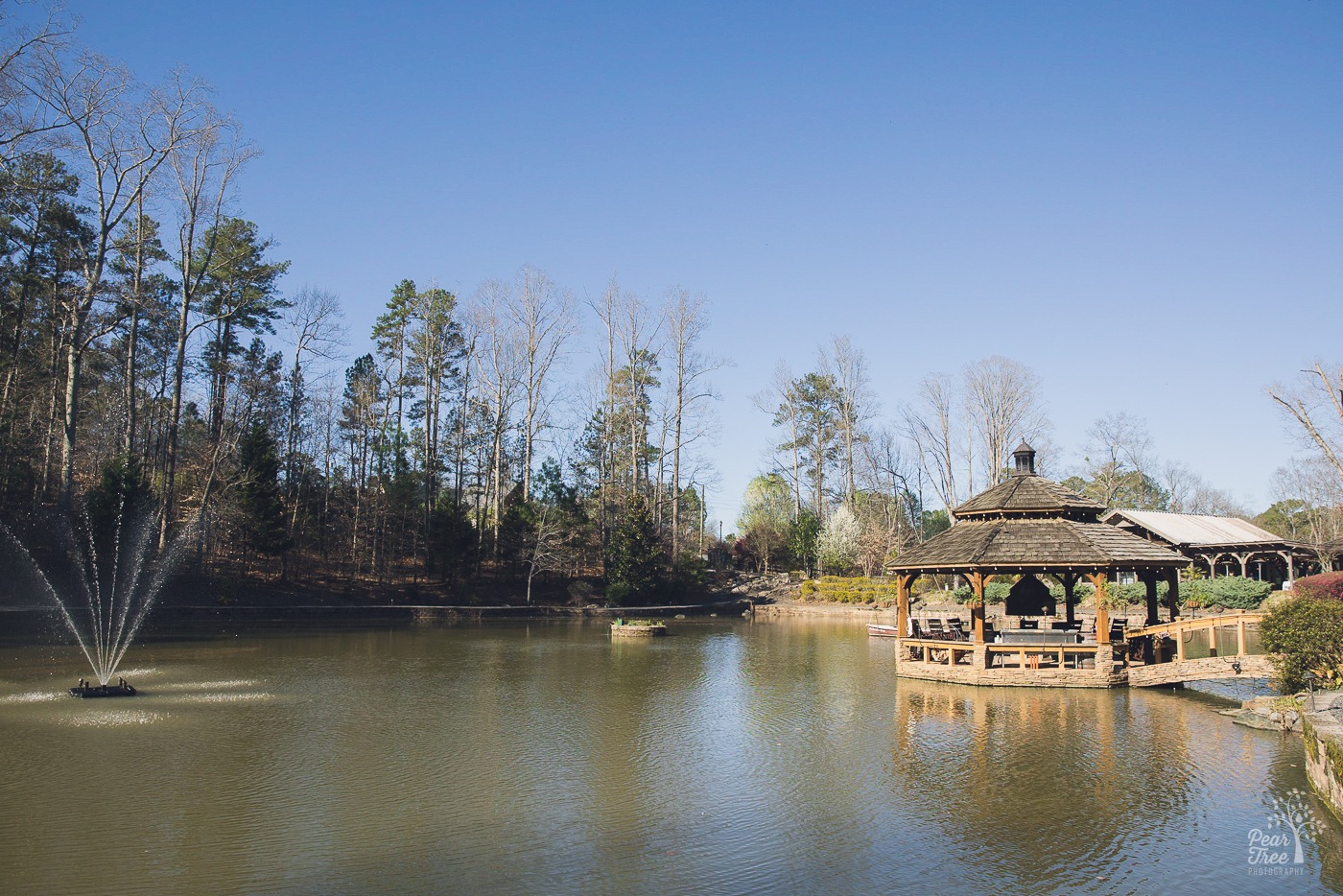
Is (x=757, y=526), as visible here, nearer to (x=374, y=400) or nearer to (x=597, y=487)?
(x=597, y=487)

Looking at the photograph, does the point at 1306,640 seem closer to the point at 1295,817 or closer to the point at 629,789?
the point at 1295,817

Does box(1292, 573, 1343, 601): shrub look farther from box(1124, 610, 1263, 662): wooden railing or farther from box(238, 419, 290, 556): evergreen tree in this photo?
box(238, 419, 290, 556): evergreen tree

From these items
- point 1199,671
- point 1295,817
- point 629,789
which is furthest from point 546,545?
point 1295,817

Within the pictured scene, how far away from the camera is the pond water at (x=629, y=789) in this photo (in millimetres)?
7594

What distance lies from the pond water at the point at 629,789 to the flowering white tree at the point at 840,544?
31.2m

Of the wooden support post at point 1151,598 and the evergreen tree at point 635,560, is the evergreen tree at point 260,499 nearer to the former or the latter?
the evergreen tree at point 635,560

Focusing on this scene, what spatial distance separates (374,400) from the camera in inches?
1874

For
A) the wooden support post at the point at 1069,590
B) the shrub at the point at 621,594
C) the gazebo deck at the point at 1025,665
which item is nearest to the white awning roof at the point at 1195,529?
the wooden support post at the point at 1069,590

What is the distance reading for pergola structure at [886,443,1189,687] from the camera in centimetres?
1816

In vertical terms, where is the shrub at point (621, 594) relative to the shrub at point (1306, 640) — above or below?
below

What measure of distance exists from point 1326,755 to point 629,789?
7749 millimetres

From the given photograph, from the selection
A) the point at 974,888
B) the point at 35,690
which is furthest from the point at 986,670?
the point at 35,690

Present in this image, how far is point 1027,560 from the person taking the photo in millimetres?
18344

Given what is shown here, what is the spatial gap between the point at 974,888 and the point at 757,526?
158 feet
